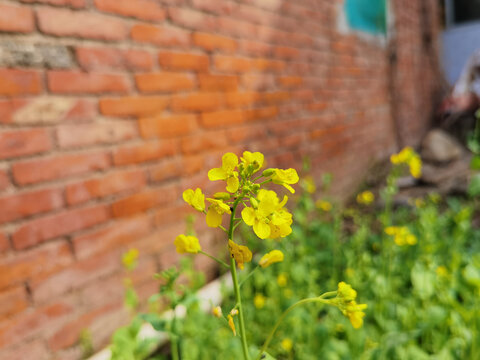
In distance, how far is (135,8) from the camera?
1461mm

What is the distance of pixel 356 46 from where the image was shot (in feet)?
10.6

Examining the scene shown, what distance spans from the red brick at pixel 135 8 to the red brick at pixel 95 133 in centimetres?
39

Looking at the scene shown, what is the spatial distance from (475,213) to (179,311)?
7.40 feet

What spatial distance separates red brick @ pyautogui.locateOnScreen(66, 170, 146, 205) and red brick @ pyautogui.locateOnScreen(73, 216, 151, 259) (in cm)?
12

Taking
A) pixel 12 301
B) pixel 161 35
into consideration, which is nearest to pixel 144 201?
pixel 12 301

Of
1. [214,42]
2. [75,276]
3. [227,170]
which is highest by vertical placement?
[214,42]

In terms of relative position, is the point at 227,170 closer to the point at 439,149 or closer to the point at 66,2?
the point at 66,2

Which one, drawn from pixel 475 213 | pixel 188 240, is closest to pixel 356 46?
pixel 475 213

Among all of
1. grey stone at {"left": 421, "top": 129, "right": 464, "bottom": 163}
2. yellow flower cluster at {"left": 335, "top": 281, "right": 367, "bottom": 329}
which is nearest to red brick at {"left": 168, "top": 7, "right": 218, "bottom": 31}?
yellow flower cluster at {"left": 335, "top": 281, "right": 367, "bottom": 329}

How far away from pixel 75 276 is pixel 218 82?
3.44 feet

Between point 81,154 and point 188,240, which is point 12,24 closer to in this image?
point 81,154

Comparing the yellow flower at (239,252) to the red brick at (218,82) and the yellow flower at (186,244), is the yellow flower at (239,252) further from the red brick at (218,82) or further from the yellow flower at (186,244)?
the red brick at (218,82)

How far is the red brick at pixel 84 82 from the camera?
4.07 ft

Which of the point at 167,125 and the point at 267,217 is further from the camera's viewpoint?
the point at 167,125
